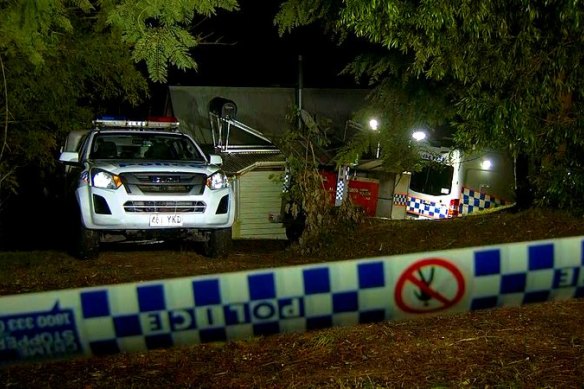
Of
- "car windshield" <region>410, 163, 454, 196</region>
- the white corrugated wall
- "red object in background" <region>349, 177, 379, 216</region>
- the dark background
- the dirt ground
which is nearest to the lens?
the dirt ground

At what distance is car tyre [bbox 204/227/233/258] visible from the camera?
27.8 feet

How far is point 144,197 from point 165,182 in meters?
0.31

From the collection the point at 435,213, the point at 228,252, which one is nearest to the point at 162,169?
the point at 228,252

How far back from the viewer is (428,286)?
3.67 m

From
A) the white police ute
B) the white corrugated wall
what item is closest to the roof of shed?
the white corrugated wall

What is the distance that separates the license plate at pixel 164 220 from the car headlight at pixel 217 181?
585 millimetres

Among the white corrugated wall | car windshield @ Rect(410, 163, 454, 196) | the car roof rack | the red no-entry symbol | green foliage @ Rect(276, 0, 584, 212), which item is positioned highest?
green foliage @ Rect(276, 0, 584, 212)

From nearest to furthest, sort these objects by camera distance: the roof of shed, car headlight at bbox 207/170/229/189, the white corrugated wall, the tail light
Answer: car headlight at bbox 207/170/229/189, the tail light, the roof of shed, the white corrugated wall

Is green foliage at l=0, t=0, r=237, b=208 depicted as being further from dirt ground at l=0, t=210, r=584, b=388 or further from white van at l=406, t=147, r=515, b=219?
white van at l=406, t=147, r=515, b=219

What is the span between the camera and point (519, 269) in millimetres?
3711

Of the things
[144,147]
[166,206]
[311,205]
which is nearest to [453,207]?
[311,205]

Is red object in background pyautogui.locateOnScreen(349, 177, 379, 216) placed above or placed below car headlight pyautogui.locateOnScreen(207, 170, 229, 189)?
below

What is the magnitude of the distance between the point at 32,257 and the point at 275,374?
18.9 feet

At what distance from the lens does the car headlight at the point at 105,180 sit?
773 centimetres
